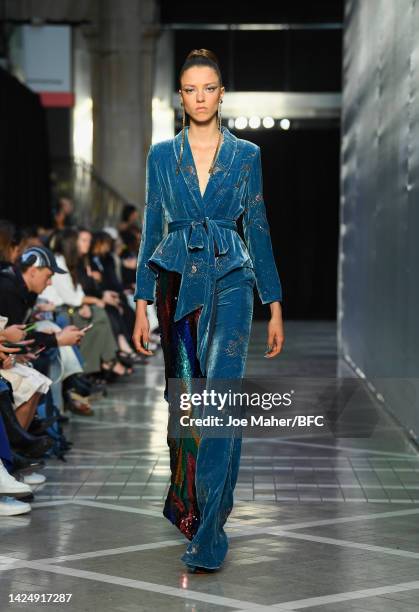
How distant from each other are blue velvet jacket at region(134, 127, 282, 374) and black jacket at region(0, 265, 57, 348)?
8.45ft

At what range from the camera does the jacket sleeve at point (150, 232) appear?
18.2ft

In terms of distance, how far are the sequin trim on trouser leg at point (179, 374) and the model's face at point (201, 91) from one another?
0.62 meters

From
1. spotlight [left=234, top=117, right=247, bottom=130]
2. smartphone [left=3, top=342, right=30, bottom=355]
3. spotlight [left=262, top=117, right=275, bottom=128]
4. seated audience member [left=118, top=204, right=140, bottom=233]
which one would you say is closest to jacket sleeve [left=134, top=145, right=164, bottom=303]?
smartphone [left=3, top=342, right=30, bottom=355]

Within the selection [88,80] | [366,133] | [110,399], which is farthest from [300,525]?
[88,80]

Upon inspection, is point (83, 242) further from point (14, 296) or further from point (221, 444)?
point (221, 444)

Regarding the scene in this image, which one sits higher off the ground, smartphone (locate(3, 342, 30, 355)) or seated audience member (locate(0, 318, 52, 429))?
smartphone (locate(3, 342, 30, 355))

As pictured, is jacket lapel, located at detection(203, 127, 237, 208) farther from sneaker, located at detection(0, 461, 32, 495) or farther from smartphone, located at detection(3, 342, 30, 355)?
smartphone, located at detection(3, 342, 30, 355)

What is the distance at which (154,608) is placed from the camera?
4793 mm

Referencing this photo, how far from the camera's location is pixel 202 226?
5.48m

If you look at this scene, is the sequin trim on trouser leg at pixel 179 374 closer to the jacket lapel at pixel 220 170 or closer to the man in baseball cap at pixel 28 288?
the jacket lapel at pixel 220 170

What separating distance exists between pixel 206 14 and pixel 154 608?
2139cm

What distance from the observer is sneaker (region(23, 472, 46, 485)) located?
7.48m

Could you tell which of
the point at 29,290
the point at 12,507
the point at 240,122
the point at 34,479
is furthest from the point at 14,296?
the point at 240,122

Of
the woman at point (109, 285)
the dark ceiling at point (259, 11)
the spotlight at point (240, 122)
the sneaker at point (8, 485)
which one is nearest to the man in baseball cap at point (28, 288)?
the sneaker at point (8, 485)
